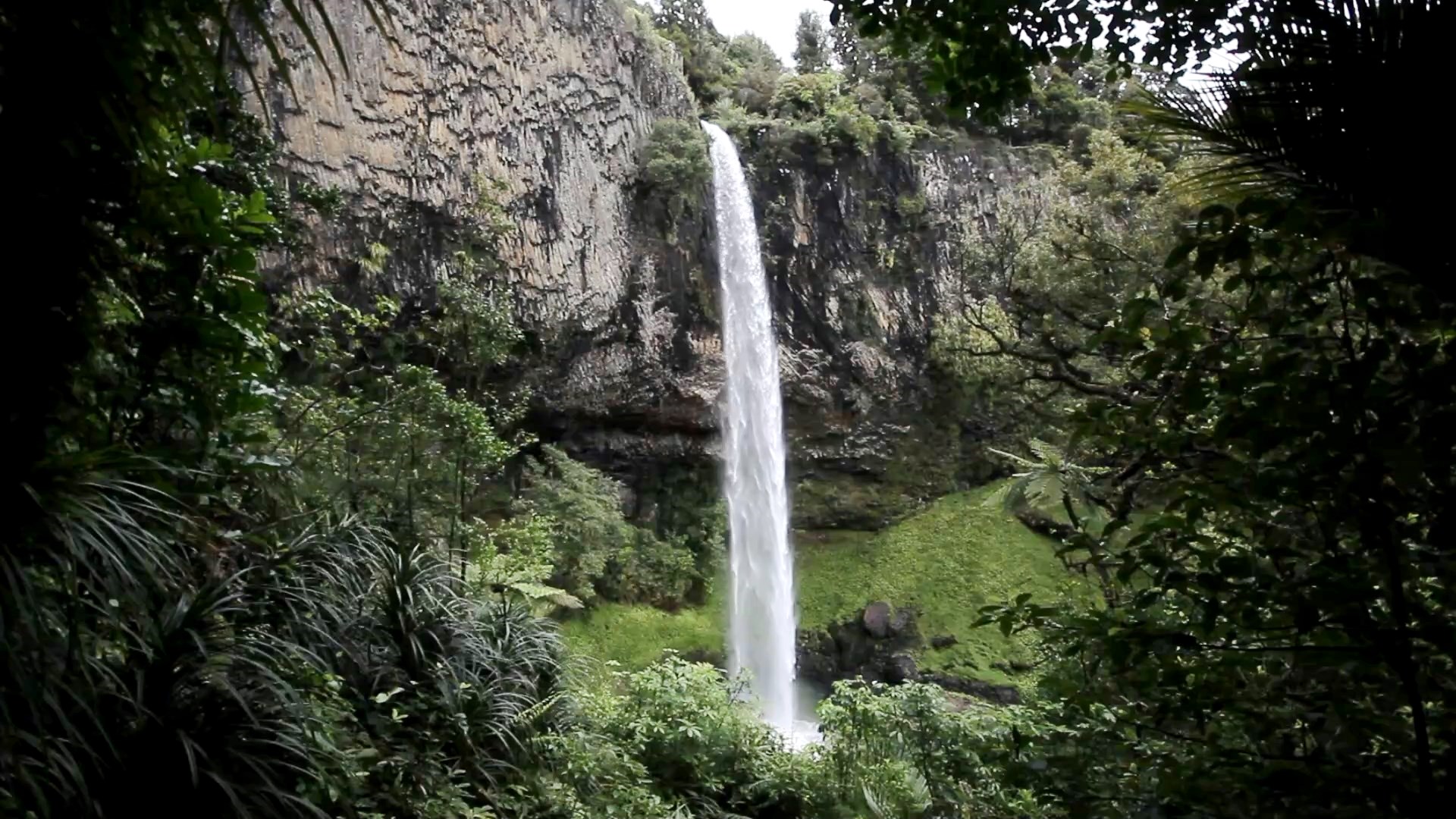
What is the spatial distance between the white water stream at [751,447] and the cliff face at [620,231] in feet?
1.50

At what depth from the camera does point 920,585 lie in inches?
671

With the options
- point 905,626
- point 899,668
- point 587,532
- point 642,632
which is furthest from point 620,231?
point 899,668

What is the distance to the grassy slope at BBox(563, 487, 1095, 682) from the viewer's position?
48.5ft

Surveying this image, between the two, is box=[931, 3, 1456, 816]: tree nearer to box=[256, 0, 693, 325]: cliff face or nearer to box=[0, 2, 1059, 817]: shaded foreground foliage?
Result: box=[0, 2, 1059, 817]: shaded foreground foliage

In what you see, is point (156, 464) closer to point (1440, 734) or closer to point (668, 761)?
point (1440, 734)

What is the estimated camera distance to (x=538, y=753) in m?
4.41

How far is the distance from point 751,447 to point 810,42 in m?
11.0

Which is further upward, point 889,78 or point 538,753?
point 889,78

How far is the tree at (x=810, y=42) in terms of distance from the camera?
22172 mm

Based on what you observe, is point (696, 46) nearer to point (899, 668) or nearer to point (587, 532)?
point (587, 532)

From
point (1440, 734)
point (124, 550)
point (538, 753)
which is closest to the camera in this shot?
point (1440, 734)

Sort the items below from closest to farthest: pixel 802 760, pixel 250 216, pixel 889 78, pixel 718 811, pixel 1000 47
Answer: pixel 1000 47, pixel 250 216, pixel 718 811, pixel 802 760, pixel 889 78

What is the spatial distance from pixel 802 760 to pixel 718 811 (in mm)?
886

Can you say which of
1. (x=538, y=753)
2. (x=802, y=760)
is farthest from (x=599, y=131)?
(x=538, y=753)
